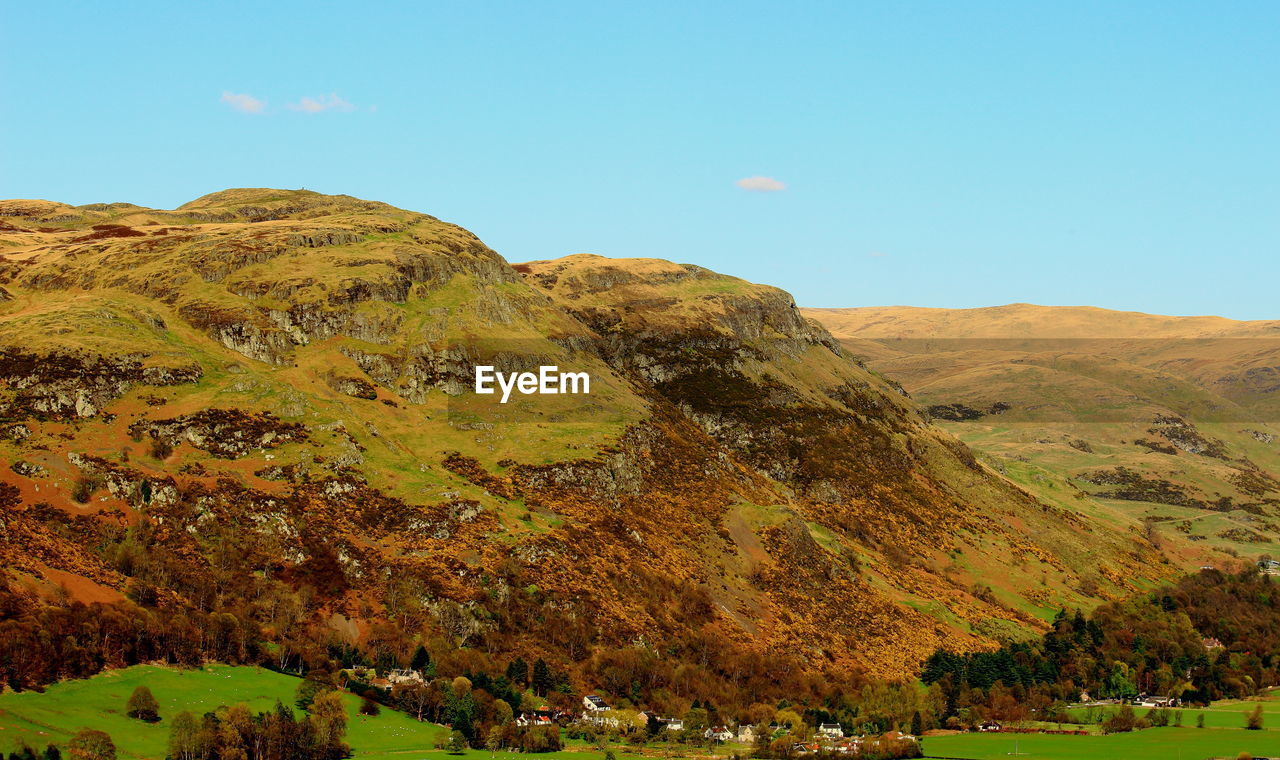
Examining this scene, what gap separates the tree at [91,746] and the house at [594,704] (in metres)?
63.4

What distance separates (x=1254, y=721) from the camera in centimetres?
17812

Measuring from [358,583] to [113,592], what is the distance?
32.0m

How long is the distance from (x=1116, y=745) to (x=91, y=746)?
138 m

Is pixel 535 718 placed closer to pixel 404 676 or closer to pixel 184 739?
pixel 404 676

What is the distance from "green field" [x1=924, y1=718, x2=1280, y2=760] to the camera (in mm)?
159375

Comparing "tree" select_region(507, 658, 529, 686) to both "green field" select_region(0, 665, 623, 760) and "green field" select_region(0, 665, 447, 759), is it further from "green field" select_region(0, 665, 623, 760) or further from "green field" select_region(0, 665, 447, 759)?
"green field" select_region(0, 665, 447, 759)

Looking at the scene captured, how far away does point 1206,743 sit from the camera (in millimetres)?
168000

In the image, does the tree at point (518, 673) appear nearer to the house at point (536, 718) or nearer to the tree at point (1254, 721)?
the house at point (536, 718)

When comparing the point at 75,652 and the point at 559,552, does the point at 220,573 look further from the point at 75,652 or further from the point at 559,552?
the point at 559,552

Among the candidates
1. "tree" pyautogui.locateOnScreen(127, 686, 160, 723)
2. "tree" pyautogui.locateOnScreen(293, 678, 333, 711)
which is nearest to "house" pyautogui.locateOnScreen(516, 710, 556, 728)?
"tree" pyautogui.locateOnScreen(293, 678, 333, 711)

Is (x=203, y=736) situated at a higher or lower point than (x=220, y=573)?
lower

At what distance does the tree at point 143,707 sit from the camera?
126 meters

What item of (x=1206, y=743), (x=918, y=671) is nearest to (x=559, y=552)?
(x=918, y=671)

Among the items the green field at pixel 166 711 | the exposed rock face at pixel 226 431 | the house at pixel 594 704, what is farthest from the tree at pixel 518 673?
the exposed rock face at pixel 226 431
